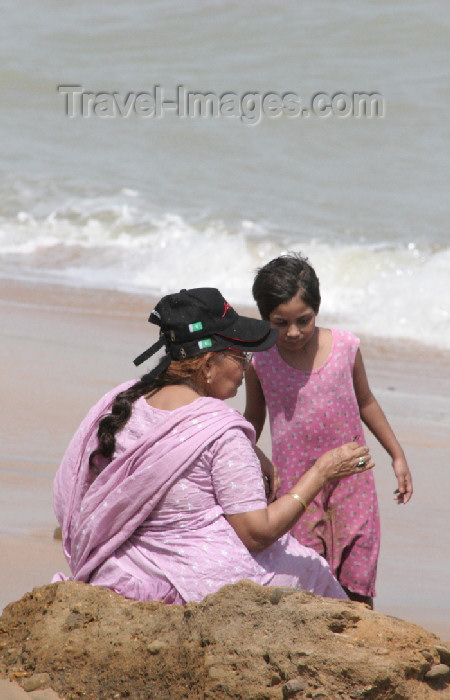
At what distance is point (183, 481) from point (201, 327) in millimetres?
435

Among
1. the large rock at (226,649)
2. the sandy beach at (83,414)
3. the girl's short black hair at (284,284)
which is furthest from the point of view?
the sandy beach at (83,414)

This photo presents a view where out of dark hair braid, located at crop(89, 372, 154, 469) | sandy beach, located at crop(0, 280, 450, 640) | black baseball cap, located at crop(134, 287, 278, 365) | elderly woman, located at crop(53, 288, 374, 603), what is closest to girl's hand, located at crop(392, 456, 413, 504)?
sandy beach, located at crop(0, 280, 450, 640)

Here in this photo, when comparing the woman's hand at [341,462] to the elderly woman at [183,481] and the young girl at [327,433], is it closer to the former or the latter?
the elderly woman at [183,481]

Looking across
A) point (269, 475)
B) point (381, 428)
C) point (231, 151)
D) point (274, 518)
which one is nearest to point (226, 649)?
point (274, 518)

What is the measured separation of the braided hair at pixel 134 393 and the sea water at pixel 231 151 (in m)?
6.10

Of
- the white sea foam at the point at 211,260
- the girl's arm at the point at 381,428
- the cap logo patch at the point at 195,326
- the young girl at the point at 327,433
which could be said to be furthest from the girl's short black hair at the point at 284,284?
the white sea foam at the point at 211,260

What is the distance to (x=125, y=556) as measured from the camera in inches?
114

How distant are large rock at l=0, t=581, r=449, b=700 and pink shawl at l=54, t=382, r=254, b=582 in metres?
0.18

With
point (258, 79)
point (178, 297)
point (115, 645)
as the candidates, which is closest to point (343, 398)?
point (178, 297)

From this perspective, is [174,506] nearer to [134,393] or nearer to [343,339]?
[134,393]

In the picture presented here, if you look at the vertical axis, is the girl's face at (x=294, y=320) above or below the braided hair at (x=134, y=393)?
above

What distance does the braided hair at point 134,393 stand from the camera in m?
2.91

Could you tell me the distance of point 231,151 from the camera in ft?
49.5

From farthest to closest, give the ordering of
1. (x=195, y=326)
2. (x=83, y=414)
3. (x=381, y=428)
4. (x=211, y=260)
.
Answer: (x=211, y=260), (x=83, y=414), (x=381, y=428), (x=195, y=326)
